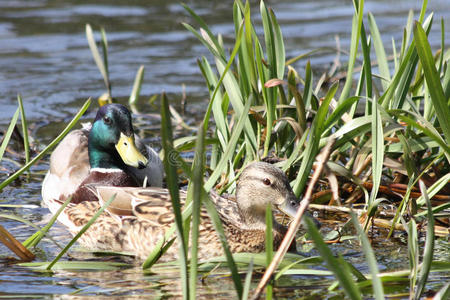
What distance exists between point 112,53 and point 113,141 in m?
5.59

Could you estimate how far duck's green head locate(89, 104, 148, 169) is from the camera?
6.35 meters

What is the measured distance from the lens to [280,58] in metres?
5.91

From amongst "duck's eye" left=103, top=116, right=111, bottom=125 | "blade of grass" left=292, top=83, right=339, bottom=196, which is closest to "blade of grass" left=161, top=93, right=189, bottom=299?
"blade of grass" left=292, top=83, right=339, bottom=196

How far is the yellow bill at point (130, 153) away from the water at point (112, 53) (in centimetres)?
71

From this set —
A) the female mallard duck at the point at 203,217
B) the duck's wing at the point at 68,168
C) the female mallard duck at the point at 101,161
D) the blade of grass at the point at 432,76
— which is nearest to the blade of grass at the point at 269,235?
the female mallard duck at the point at 203,217

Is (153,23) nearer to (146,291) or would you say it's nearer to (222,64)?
(222,64)

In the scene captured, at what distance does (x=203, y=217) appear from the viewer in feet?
17.1

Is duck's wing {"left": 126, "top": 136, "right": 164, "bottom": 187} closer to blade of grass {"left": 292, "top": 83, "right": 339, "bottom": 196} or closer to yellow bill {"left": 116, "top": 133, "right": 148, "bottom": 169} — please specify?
yellow bill {"left": 116, "top": 133, "right": 148, "bottom": 169}

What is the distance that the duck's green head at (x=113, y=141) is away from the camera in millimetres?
6352

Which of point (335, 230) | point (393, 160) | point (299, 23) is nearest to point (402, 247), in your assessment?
point (335, 230)

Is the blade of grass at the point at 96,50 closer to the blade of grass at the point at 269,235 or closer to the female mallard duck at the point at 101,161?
the female mallard duck at the point at 101,161

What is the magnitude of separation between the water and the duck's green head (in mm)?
620

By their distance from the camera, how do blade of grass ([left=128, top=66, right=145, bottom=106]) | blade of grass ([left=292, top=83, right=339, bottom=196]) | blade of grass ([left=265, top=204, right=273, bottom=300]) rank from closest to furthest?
blade of grass ([left=265, top=204, right=273, bottom=300]) < blade of grass ([left=292, top=83, right=339, bottom=196]) < blade of grass ([left=128, top=66, right=145, bottom=106])

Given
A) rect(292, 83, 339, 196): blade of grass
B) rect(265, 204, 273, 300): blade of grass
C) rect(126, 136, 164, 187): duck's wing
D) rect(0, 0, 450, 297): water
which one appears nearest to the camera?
rect(265, 204, 273, 300): blade of grass
